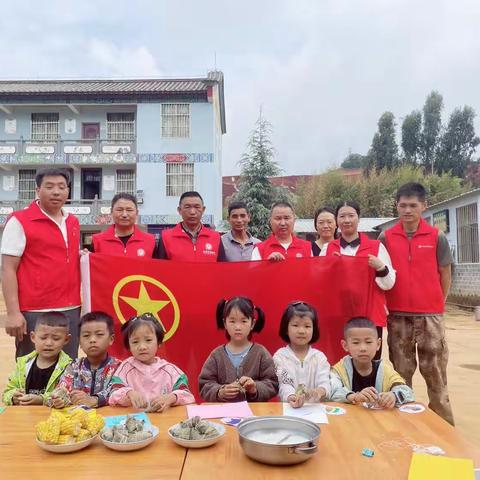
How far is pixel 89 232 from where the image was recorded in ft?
74.0

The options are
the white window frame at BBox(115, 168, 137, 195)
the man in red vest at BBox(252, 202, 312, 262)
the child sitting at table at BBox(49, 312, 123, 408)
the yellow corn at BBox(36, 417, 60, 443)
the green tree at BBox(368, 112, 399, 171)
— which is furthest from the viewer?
the green tree at BBox(368, 112, 399, 171)

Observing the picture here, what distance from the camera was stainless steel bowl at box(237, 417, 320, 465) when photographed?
1676 millimetres

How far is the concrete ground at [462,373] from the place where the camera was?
4.90 meters

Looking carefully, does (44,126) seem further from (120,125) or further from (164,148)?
(164,148)

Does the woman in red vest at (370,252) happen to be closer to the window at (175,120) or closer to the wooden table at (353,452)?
the wooden table at (353,452)

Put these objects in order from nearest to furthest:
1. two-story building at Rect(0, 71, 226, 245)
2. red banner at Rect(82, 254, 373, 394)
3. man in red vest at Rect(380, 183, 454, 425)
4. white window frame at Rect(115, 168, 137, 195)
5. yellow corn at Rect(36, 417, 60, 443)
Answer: yellow corn at Rect(36, 417, 60, 443)
man in red vest at Rect(380, 183, 454, 425)
red banner at Rect(82, 254, 373, 394)
two-story building at Rect(0, 71, 226, 245)
white window frame at Rect(115, 168, 137, 195)

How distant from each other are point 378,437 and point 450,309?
48.9 feet

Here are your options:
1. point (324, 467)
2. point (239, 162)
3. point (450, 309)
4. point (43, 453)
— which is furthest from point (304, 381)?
point (239, 162)

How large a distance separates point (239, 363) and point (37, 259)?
5.78ft

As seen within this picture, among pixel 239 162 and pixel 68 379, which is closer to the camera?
pixel 68 379

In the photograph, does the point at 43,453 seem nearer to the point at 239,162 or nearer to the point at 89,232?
the point at 239,162

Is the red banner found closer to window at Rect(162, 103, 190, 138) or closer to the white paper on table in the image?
the white paper on table

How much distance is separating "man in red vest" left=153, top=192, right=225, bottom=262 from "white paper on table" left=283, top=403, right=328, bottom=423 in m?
2.13

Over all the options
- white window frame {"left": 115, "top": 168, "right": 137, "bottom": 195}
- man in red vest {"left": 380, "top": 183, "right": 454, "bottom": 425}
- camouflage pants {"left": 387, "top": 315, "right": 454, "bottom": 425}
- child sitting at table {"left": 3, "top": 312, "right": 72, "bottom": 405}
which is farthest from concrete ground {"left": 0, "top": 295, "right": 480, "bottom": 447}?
white window frame {"left": 115, "top": 168, "right": 137, "bottom": 195}
